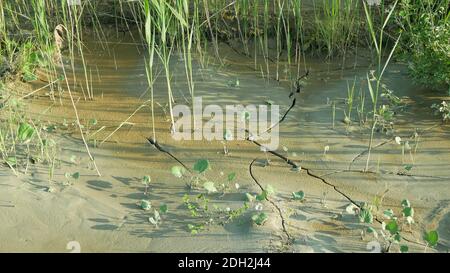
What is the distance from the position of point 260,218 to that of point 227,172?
17.1 inches

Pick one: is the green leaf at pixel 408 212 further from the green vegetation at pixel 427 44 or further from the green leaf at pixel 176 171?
the green vegetation at pixel 427 44

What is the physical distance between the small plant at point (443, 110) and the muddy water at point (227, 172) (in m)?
0.05

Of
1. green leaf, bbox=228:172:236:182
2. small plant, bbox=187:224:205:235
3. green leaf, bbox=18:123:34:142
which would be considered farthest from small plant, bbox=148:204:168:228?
green leaf, bbox=18:123:34:142

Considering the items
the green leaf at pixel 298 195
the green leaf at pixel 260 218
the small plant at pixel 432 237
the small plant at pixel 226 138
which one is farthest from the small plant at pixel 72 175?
the small plant at pixel 432 237

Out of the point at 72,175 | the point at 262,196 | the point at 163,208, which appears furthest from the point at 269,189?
the point at 72,175

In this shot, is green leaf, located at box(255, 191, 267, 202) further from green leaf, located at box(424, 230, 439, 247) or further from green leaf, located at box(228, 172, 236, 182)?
green leaf, located at box(424, 230, 439, 247)

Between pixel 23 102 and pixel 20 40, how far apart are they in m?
0.72

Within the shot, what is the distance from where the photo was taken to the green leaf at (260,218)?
8.11 feet

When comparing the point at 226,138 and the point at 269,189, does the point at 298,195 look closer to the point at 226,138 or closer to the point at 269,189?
the point at 269,189

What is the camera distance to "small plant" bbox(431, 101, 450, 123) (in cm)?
323

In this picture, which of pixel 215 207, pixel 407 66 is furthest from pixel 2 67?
pixel 407 66

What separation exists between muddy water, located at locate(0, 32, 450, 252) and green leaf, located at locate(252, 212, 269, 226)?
0.03m

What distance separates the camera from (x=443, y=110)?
10.7 ft
